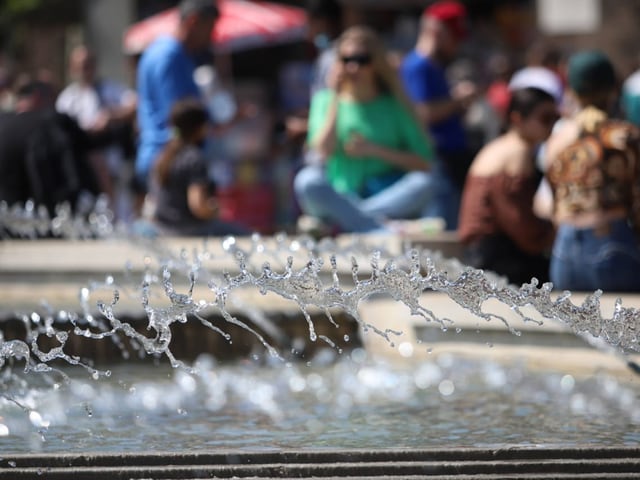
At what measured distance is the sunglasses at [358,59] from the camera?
835 centimetres

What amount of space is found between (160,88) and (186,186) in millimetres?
968

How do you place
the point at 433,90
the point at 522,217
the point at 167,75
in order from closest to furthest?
1. the point at 522,217
2. the point at 167,75
3. the point at 433,90

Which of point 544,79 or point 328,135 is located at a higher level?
point 544,79

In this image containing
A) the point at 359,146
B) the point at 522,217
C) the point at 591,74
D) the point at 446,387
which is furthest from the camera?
the point at 359,146

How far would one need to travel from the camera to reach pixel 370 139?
8625mm

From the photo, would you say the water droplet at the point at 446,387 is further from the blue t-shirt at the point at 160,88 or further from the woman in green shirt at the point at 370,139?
the blue t-shirt at the point at 160,88

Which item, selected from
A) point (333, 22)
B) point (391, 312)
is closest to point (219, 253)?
point (391, 312)

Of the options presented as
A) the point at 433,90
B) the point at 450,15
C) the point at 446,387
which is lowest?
the point at 446,387

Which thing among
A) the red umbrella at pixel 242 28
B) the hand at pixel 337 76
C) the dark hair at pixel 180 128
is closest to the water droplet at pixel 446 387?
the hand at pixel 337 76

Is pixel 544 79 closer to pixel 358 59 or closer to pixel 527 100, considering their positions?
pixel 358 59

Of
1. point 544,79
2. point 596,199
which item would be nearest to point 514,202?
point 596,199

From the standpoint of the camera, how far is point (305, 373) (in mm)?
6465

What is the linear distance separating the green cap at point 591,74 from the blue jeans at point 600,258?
544mm

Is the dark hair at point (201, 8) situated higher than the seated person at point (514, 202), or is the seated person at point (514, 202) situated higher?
the dark hair at point (201, 8)
